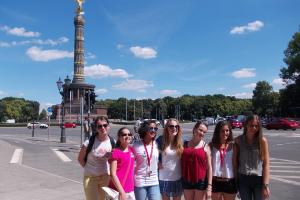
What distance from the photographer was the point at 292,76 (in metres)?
83.0

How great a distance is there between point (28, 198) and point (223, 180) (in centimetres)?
489

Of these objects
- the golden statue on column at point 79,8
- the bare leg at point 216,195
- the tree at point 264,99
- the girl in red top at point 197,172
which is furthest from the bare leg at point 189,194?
the tree at point 264,99

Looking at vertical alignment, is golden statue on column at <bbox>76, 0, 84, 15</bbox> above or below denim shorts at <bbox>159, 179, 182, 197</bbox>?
above

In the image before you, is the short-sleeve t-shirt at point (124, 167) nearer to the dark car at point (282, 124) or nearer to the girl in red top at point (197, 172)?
the girl in red top at point (197, 172)

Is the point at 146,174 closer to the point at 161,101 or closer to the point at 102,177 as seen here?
the point at 102,177

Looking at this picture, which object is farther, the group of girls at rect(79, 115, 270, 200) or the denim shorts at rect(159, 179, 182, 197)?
the denim shorts at rect(159, 179, 182, 197)

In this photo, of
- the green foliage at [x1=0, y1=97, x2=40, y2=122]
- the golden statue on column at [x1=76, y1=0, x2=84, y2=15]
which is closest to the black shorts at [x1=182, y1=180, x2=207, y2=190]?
the golden statue on column at [x1=76, y1=0, x2=84, y2=15]

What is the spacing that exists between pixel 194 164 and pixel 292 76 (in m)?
81.9

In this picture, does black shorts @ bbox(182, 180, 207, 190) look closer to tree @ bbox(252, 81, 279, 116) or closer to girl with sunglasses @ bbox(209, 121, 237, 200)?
girl with sunglasses @ bbox(209, 121, 237, 200)

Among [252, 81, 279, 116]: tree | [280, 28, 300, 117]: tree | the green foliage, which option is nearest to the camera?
[280, 28, 300, 117]: tree

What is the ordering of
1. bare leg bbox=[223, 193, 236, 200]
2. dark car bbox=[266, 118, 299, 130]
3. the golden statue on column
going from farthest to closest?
the golden statue on column < dark car bbox=[266, 118, 299, 130] < bare leg bbox=[223, 193, 236, 200]

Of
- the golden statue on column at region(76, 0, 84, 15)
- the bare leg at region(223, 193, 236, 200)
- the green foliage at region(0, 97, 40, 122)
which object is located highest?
the golden statue on column at region(76, 0, 84, 15)

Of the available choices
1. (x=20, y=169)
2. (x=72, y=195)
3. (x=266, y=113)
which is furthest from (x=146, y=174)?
(x=266, y=113)

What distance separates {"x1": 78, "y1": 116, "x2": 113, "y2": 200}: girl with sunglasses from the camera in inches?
224
